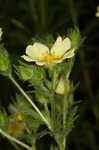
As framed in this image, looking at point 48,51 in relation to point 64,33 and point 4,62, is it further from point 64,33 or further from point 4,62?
point 64,33

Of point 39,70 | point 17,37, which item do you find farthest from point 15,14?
point 39,70

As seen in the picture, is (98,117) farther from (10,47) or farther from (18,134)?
(10,47)

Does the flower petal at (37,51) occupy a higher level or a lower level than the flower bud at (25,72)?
higher

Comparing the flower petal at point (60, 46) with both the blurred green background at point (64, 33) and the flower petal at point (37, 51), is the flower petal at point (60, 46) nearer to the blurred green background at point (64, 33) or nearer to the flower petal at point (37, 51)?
the flower petal at point (37, 51)

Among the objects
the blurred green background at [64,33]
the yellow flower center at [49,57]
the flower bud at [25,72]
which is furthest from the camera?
the blurred green background at [64,33]

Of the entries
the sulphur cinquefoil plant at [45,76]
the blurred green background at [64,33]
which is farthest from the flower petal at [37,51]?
the blurred green background at [64,33]

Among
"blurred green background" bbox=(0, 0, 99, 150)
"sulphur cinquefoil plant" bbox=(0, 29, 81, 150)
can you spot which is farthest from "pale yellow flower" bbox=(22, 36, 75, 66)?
"blurred green background" bbox=(0, 0, 99, 150)

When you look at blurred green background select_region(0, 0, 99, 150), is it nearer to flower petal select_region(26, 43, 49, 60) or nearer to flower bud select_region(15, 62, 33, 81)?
flower petal select_region(26, 43, 49, 60)
